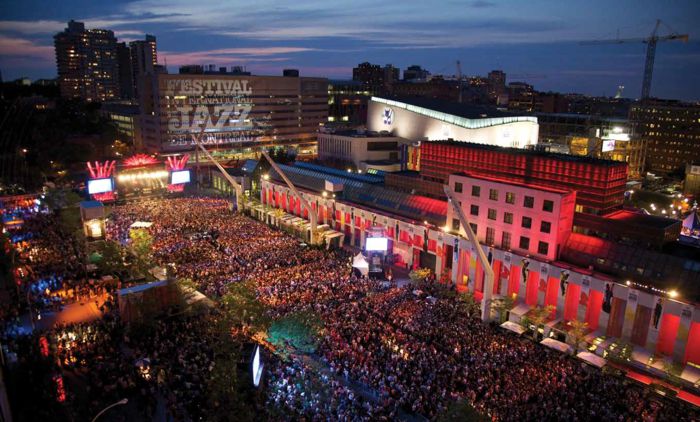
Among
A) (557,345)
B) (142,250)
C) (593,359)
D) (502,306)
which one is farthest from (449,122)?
(593,359)

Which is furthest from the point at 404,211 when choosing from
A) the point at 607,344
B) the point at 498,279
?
the point at 607,344

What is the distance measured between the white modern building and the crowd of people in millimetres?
53932

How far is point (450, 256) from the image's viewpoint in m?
48.8

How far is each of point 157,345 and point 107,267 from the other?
59.0 feet

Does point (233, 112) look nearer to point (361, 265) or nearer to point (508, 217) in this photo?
point (361, 265)

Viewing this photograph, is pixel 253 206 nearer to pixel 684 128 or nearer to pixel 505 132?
pixel 505 132

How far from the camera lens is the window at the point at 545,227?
41062mm

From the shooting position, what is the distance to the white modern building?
90.2 m

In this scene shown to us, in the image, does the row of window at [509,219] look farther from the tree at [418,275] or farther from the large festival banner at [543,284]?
the tree at [418,275]

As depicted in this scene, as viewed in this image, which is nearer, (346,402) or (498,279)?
(346,402)

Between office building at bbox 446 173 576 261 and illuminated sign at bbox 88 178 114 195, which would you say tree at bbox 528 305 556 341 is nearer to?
office building at bbox 446 173 576 261

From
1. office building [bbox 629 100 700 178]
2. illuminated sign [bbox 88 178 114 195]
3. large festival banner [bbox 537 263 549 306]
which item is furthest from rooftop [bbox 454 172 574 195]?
office building [bbox 629 100 700 178]

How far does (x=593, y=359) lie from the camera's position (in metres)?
31.1

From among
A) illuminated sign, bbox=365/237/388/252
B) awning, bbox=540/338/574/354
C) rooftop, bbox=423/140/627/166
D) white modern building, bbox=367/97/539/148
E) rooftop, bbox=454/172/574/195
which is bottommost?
awning, bbox=540/338/574/354
